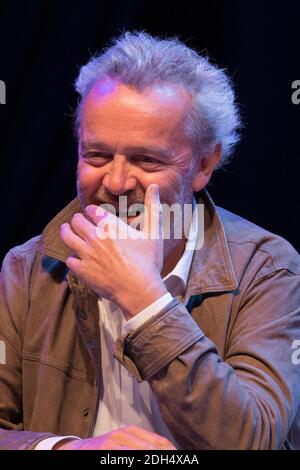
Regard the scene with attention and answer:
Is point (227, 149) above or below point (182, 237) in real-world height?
above

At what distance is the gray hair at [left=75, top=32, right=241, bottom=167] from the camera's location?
211 centimetres

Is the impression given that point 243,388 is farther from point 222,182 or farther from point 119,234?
point 222,182

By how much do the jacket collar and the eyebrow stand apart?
10.0 inches

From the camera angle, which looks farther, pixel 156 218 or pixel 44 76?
pixel 44 76

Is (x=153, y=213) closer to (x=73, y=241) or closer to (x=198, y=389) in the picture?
(x=73, y=241)

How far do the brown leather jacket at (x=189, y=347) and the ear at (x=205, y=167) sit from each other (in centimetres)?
8

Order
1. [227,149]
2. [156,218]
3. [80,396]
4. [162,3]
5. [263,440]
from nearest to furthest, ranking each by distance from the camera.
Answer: [263,440]
[156,218]
[80,396]
[227,149]
[162,3]

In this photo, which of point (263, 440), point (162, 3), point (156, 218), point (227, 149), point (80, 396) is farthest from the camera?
point (162, 3)

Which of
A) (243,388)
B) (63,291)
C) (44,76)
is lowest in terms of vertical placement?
(243,388)

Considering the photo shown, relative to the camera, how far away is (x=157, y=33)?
2.72 meters

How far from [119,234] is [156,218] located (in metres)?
0.12

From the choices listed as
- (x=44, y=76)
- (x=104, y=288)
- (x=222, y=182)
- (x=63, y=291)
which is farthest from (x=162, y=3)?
(x=104, y=288)

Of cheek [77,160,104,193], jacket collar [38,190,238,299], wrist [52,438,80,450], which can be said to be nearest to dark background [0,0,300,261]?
jacket collar [38,190,238,299]

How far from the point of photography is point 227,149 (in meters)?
2.37
